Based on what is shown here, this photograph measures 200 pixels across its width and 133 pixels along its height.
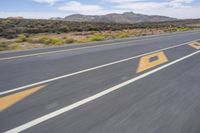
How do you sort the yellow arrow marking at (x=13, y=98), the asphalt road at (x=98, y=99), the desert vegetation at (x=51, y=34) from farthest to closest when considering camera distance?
the desert vegetation at (x=51, y=34)
the yellow arrow marking at (x=13, y=98)
the asphalt road at (x=98, y=99)

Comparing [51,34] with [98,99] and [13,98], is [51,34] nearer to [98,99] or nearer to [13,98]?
[13,98]

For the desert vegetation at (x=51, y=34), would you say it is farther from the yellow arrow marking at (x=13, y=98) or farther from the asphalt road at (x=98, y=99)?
the yellow arrow marking at (x=13, y=98)

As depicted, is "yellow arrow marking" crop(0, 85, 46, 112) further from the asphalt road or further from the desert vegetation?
the desert vegetation

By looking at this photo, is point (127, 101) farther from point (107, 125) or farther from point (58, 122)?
point (58, 122)

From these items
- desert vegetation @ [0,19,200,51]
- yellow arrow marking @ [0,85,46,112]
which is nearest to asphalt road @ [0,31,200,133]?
yellow arrow marking @ [0,85,46,112]

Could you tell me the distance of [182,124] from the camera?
405 cm

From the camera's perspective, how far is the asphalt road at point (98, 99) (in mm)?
3871

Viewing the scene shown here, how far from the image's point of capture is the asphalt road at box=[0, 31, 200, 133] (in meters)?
3.87

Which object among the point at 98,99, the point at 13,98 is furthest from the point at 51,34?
the point at 98,99

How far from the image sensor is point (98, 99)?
16.5 ft

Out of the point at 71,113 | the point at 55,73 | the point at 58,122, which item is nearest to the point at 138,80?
the point at 55,73

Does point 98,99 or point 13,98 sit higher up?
point 13,98

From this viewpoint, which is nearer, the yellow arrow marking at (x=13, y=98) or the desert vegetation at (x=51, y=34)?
the yellow arrow marking at (x=13, y=98)

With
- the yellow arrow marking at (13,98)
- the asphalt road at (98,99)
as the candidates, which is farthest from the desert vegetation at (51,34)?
the yellow arrow marking at (13,98)
